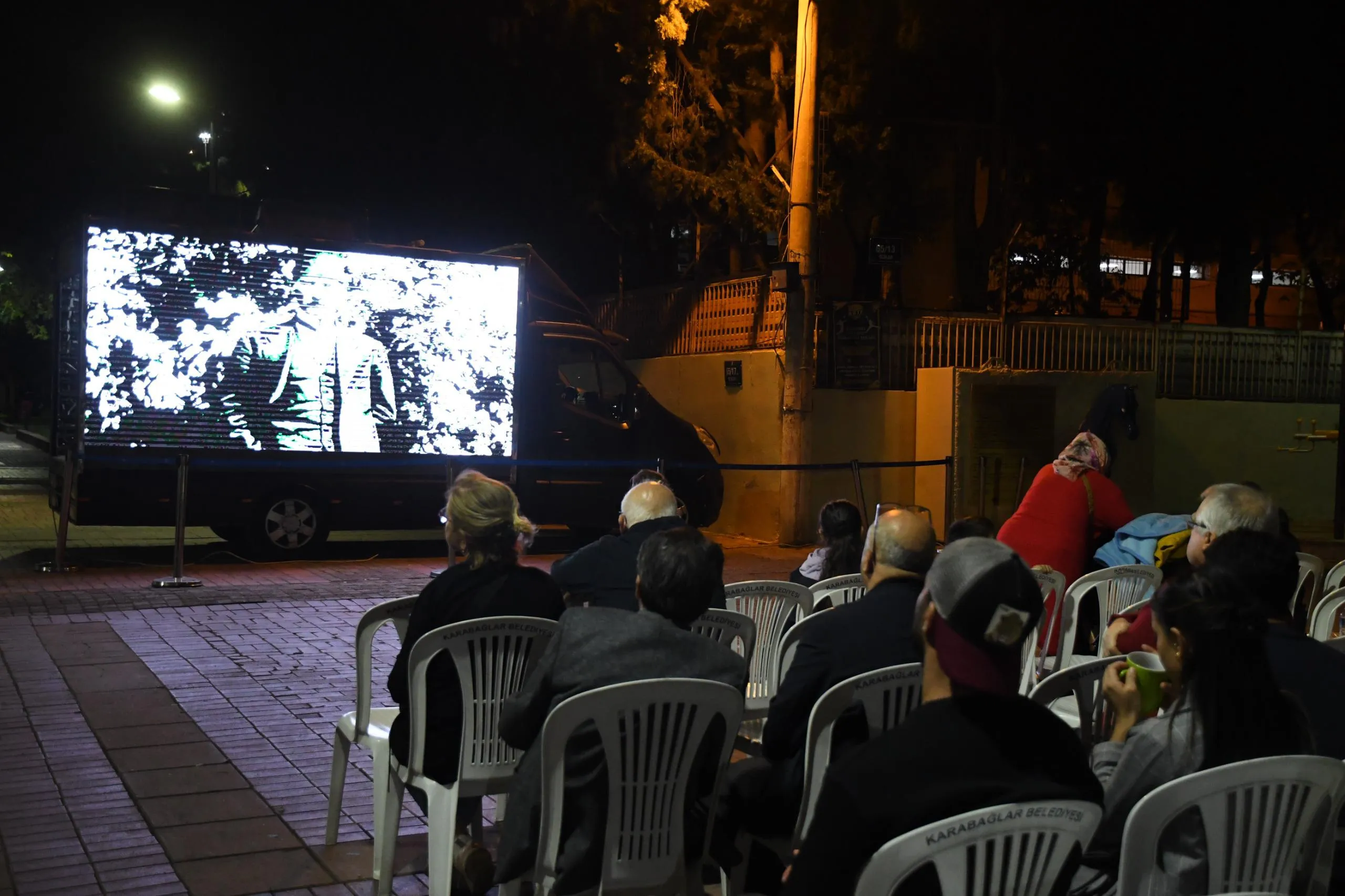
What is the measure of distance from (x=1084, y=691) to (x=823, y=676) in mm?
877

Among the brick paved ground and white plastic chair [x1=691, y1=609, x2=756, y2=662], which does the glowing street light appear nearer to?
the brick paved ground

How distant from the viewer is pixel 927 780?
7.68ft

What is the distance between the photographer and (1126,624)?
3916 mm

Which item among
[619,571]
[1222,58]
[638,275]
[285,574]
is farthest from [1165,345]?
[619,571]

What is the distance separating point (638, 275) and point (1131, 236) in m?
9.48

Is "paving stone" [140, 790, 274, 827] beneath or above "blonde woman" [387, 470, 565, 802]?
beneath

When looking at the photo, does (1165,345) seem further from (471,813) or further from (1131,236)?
(471,813)

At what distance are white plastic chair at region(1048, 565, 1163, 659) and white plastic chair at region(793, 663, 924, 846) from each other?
106 inches

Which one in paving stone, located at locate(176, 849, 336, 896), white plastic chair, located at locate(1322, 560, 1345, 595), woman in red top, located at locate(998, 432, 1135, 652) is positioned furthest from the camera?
white plastic chair, located at locate(1322, 560, 1345, 595)

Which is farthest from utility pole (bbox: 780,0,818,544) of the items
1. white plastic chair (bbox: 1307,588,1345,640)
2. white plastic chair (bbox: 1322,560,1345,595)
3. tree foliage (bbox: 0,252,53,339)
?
tree foliage (bbox: 0,252,53,339)

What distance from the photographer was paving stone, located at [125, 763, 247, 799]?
5449mm

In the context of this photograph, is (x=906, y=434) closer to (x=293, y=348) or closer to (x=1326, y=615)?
(x=293, y=348)

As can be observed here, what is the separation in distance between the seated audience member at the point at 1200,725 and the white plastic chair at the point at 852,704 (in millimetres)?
781

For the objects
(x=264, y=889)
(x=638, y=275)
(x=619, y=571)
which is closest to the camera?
(x=264, y=889)
